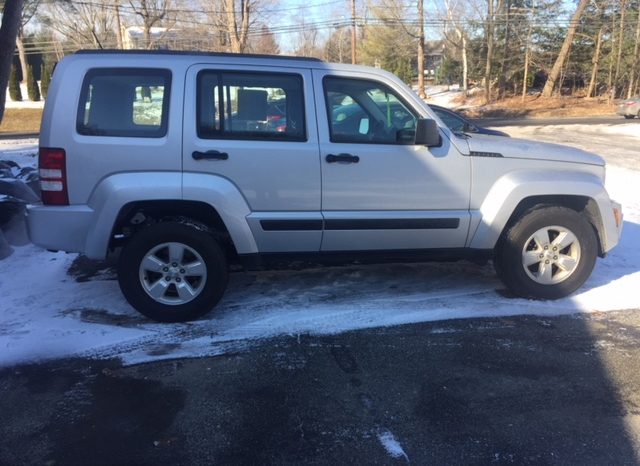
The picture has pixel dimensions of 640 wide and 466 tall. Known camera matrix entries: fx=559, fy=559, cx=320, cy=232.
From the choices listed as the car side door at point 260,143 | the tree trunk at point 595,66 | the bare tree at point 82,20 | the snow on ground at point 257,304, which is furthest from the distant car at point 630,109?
the bare tree at point 82,20

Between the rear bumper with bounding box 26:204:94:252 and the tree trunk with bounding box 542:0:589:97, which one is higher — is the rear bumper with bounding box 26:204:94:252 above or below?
below

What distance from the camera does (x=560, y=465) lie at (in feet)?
9.02

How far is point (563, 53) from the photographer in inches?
1400

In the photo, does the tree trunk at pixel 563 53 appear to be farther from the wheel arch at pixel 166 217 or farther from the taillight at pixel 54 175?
the taillight at pixel 54 175

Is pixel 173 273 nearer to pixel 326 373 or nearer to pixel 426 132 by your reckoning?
pixel 326 373

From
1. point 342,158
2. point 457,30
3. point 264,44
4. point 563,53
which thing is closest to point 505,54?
point 563,53

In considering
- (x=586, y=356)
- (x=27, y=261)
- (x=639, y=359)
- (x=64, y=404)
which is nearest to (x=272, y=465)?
(x=64, y=404)

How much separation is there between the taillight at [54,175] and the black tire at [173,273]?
1.98 ft

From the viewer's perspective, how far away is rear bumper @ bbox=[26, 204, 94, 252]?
13.7 feet

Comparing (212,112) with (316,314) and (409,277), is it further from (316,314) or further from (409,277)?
(409,277)

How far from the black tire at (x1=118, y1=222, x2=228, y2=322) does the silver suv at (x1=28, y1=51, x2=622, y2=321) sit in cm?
1

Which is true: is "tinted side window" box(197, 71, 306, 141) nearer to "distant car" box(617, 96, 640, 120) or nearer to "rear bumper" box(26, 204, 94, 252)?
"rear bumper" box(26, 204, 94, 252)

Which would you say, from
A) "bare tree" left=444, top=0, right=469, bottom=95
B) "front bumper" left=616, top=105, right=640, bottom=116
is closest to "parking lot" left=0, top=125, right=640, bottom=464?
"front bumper" left=616, top=105, right=640, bottom=116

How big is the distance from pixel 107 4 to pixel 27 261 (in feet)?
128
